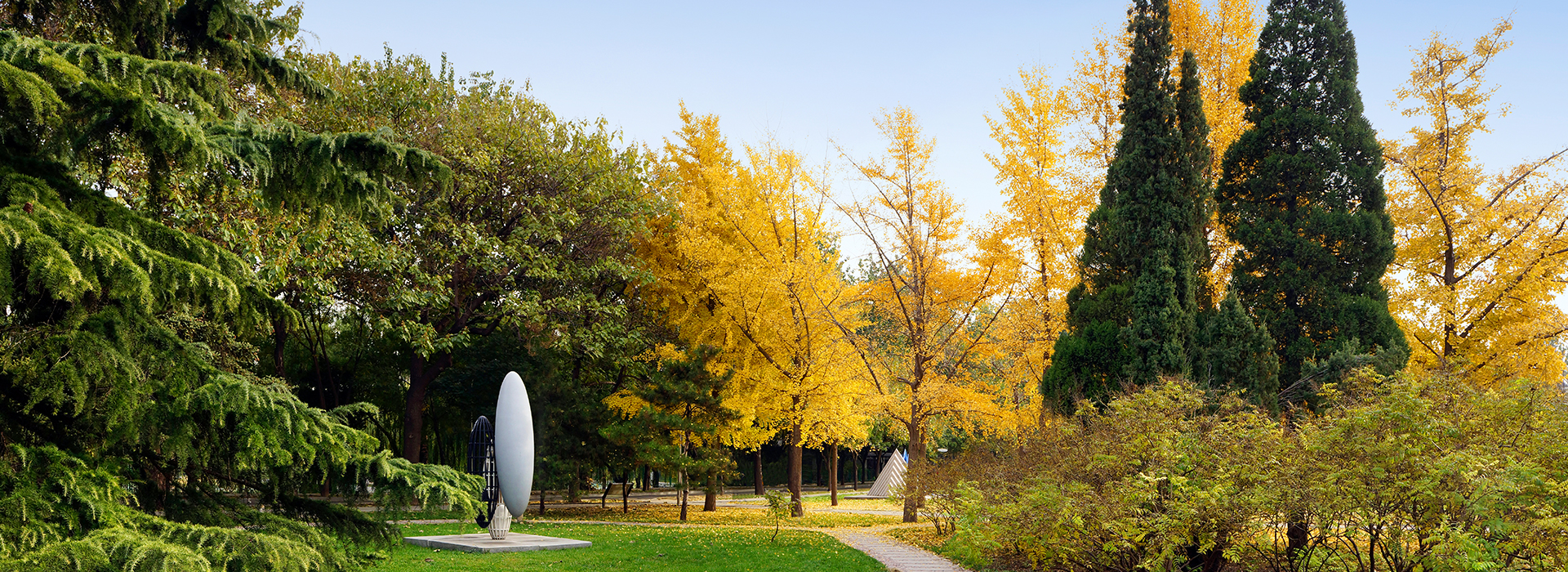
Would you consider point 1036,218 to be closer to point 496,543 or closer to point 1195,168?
point 1195,168

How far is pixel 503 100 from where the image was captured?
68.3ft

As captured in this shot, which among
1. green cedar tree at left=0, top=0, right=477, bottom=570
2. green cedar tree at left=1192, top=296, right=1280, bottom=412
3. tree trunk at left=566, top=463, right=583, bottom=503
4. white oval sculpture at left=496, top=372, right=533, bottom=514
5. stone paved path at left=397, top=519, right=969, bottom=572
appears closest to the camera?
green cedar tree at left=0, top=0, right=477, bottom=570

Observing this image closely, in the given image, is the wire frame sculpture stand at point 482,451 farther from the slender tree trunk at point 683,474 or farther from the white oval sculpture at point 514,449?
the slender tree trunk at point 683,474

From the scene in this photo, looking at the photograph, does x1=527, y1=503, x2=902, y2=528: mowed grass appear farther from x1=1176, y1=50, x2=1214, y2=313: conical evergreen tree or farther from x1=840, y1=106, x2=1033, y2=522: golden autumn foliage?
x1=1176, y1=50, x2=1214, y2=313: conical evergreen tree

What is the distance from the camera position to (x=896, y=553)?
13.0 meters

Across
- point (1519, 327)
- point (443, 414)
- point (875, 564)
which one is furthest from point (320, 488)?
point (443, 414)

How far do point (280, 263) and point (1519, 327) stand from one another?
63.6 ft

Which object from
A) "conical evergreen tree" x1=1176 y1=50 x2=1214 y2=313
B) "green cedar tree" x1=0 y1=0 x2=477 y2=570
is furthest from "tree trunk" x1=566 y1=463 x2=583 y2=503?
"green cedar tree" x1=0 y1=0 x2=477 y2=570

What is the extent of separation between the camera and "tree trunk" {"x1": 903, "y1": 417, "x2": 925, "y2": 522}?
1645cm

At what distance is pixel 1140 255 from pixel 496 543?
10.5 m

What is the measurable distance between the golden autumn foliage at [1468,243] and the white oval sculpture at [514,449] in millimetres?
15599

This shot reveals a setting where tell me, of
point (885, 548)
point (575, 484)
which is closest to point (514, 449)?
point (885, 548)

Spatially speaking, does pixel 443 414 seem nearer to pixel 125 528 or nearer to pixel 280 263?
pixel 280 263

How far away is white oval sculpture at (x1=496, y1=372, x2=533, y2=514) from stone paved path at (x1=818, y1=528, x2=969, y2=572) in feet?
17.4
